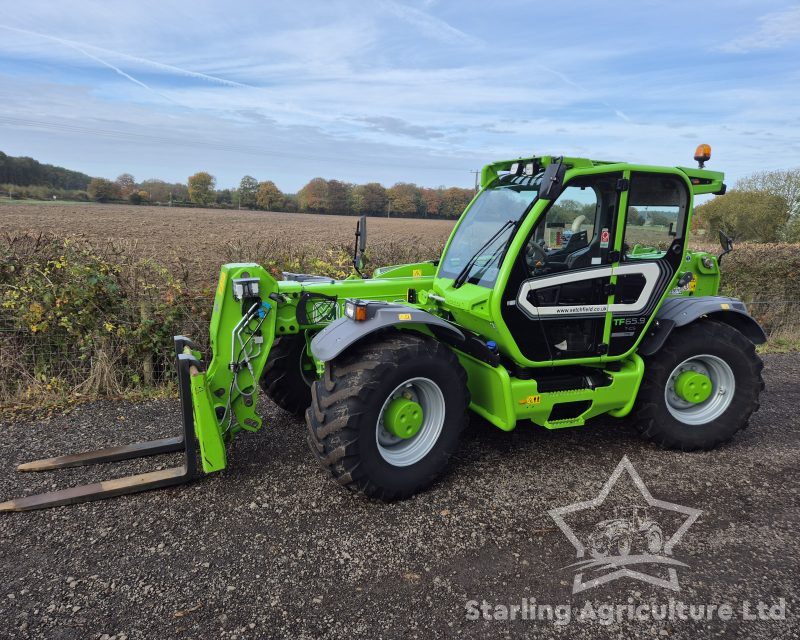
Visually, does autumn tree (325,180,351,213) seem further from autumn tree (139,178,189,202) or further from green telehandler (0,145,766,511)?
autumn tree (139,178,189,202)

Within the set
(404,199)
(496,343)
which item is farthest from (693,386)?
(404,199)

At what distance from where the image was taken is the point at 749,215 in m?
18.8

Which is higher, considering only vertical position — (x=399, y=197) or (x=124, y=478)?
(x=399, y=197)

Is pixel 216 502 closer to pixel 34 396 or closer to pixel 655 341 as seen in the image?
pixel 34 396

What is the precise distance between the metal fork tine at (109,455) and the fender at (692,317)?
4087 millimetres

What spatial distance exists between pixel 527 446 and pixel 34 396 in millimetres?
4952

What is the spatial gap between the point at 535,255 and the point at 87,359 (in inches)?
191

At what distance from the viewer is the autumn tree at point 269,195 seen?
126 feet

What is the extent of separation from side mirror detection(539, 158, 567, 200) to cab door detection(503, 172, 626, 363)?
16cm

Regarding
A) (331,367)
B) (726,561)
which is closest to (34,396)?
(331,367)

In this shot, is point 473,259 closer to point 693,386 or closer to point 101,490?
point 693,386

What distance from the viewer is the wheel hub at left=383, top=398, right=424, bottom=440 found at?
3.87 metres

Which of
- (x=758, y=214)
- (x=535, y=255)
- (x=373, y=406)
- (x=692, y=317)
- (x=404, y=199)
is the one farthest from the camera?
(x=758, y=214)

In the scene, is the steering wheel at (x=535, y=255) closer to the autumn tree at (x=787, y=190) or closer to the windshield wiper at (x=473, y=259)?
the windshield wiper at (x=473, y=259)
